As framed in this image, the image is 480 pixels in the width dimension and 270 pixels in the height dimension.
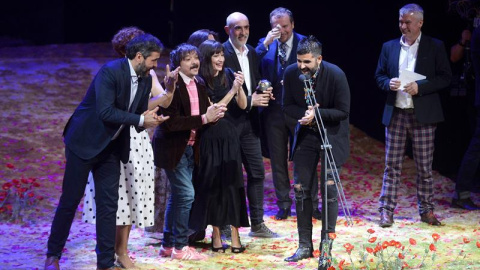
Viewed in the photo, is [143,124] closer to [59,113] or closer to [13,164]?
[13,164]

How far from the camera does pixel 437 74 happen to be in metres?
6.66

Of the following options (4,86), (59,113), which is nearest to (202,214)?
(59,113)

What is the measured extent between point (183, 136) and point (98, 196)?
0.78 m

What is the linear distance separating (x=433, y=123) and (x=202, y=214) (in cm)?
205

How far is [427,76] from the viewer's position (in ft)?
21.7

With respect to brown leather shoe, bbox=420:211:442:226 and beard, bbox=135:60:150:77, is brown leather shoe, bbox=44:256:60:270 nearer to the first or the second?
beard, bbox=135:60:150:77

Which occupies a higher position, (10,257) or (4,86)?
(4,86)

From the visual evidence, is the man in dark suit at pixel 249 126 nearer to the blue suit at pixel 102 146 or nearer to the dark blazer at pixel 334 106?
the dark blazer at pixel 334 106

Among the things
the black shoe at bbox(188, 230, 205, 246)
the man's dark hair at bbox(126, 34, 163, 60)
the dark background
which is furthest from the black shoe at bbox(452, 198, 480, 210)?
the man's dark hair at bbox(126, 34, 163, 60)

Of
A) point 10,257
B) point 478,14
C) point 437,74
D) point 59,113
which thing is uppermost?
point 478,14

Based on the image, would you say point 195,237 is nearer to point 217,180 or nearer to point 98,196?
point 217,180

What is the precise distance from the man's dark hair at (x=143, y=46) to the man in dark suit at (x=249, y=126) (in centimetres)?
144

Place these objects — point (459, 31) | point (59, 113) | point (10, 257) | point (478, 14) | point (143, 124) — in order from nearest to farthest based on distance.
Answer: point (143, 124) → point (10, 257) → point (478, 14) → point (459, 31) → point (59, 113)

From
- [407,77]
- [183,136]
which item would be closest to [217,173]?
[183,136]
